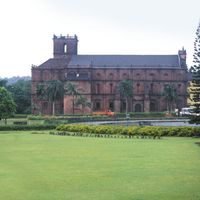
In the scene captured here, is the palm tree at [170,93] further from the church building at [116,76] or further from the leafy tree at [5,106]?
the leafy tree at [5,106]

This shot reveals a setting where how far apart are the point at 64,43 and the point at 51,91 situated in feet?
49.3

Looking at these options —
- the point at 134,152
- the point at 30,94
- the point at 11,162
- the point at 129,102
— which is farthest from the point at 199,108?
the point at 30,94

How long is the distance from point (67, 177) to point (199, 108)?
25.3 metres

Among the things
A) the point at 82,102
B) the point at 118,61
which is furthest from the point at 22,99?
the point at 118,61

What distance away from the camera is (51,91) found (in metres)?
101

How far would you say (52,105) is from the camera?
106m

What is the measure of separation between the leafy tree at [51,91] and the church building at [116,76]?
91.7 inches

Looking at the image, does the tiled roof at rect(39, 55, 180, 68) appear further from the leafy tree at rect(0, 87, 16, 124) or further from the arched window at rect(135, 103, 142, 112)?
the leafy tree at rect(0, 87, 16, 124)

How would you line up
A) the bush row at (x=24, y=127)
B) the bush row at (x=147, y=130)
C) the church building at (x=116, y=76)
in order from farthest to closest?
the church building at (x=116, y=76)
the bush row at (x=24, y=127)
the bush row at (x=147, y=130)

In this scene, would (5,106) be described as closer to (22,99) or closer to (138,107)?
(138,107)

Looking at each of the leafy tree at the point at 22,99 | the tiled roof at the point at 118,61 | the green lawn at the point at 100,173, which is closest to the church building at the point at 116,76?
the tiled roof at the point at 118,61

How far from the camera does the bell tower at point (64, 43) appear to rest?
111m

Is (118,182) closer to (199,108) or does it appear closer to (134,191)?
(134,191)

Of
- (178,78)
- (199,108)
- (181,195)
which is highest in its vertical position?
(178,78)
